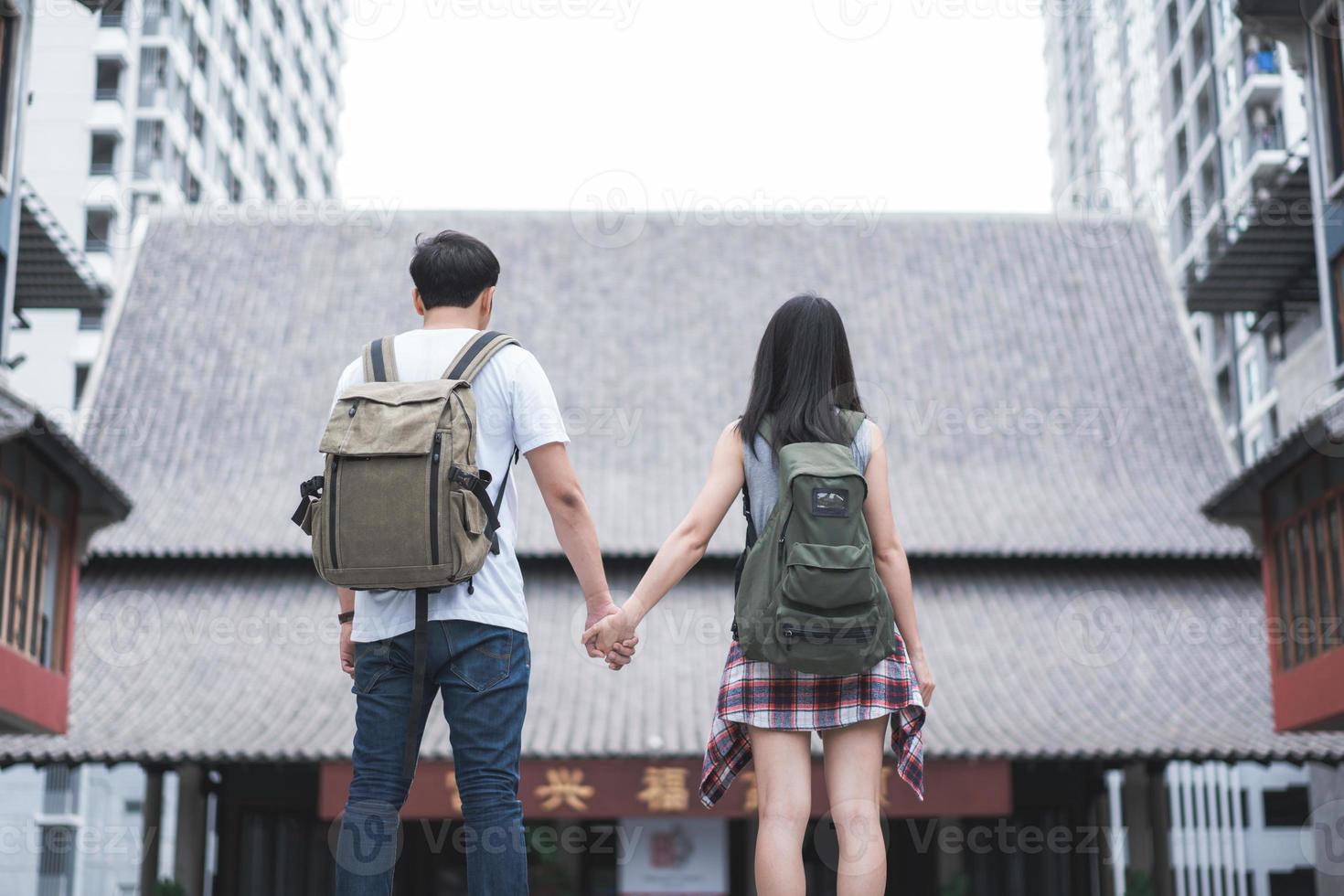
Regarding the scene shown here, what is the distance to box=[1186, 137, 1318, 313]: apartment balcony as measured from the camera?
1681cm

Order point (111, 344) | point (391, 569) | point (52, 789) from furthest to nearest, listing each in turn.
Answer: point (52, 789)
point (111, 344)
point (391, 569)

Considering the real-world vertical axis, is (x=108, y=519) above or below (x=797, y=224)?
below

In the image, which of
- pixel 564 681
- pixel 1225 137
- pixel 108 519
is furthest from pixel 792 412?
pixel 1225 137

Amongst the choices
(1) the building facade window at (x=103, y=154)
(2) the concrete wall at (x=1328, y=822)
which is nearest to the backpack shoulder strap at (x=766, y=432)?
(2) the concrete wall at (x=1328, y=822)

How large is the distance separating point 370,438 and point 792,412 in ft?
3.45

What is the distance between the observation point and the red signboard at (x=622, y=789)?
1598 centimetres

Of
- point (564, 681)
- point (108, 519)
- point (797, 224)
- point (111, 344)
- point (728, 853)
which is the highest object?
point (797, 224)

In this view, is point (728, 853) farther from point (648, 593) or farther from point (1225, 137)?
point (1225, 137)

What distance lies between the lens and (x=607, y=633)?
13.1 ft

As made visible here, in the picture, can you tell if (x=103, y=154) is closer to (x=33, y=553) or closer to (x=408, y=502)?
(x=33, y=553)

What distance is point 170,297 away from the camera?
2248 centimetres

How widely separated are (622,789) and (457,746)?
508 inches

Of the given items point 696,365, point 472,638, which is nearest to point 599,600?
point 472,638

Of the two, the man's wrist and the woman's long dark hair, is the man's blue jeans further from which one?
the woman's long dark hair
